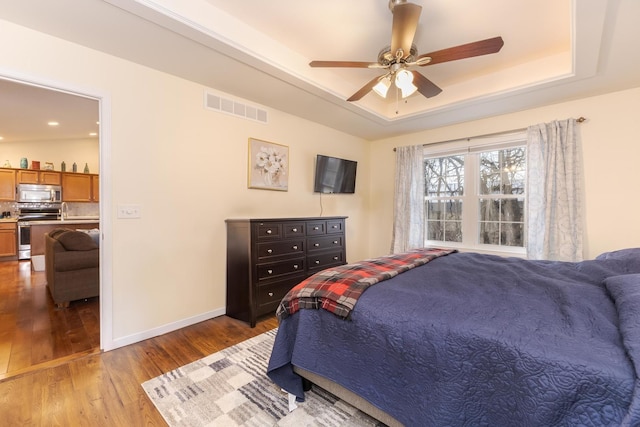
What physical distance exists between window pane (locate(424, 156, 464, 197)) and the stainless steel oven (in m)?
7.85

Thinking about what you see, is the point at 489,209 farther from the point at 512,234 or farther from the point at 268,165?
the point at 268,165

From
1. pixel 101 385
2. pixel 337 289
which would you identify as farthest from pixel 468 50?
pixel 101 385

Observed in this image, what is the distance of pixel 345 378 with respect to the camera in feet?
4.48

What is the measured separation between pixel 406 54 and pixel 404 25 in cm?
26

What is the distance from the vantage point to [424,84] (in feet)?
7.72

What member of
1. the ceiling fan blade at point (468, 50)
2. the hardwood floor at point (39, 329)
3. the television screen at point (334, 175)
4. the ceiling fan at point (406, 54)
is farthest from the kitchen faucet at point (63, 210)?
the ceiling fan blade at point (468, 50)

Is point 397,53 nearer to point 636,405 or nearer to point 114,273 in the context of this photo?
point 636,405

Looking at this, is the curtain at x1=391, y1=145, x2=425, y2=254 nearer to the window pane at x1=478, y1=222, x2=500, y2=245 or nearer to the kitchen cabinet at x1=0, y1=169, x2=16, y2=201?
the window pane at x1=478, y1=222, x2=500, y2=245

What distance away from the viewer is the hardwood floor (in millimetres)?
2082

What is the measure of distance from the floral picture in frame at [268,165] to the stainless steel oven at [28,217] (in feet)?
18.9

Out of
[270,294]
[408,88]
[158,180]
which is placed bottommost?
[270,294]

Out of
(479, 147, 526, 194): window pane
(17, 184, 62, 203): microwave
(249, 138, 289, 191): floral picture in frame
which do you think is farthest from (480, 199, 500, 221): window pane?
(17, 184, 62, 203): microwave

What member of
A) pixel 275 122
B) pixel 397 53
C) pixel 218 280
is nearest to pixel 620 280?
pixel 397 53

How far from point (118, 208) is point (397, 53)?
257 cm
